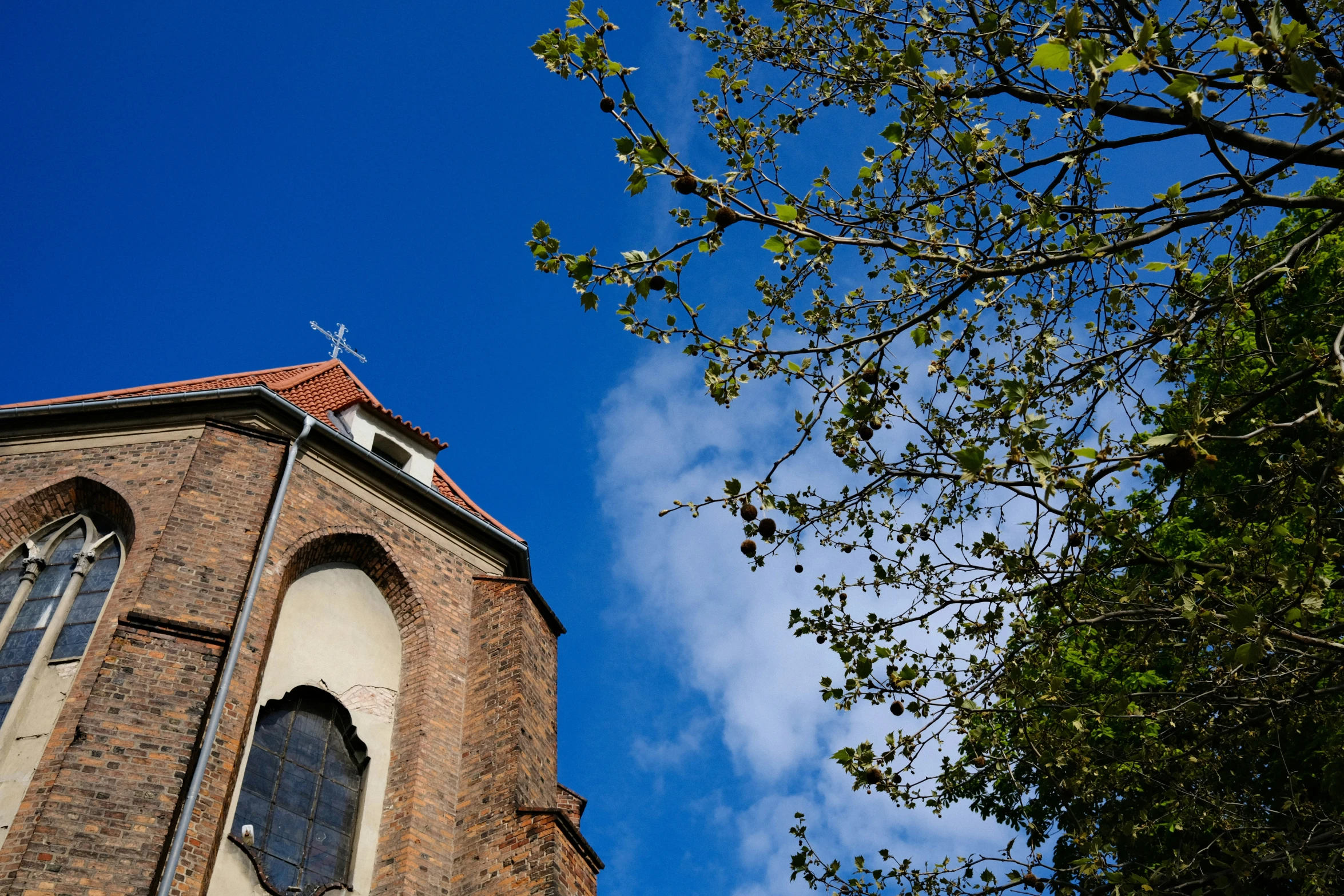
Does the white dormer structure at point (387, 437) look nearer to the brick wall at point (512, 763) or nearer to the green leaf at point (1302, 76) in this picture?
the brick wall at point (512, 763)

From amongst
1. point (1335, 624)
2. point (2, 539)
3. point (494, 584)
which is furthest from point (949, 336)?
point (2, 539)

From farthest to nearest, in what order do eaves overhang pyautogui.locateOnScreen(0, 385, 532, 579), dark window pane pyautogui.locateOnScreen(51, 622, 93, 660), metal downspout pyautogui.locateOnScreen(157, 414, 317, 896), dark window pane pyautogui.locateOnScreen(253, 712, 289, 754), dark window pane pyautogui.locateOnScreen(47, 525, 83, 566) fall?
eaves overhang pyautogui.locateOnScreen(0, 385, 532, 579) → dark window pane pyautogui.locateOnScreen(47, 525, 83, 566) → dark window pane pyautogui.locateOnScreen(253, 712, 289, 754) → dark window pane pyautogui.locateOnScreen(51, 622, 93, 660) → metal downspout pyautogui.locateOnScreen(157, 414, 317, 896)

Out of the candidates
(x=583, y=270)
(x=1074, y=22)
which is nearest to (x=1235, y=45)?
(x=1074, y=22)

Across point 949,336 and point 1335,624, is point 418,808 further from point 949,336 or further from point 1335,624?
point 1335,624

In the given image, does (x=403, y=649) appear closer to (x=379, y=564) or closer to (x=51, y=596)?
(x=379, y=564)

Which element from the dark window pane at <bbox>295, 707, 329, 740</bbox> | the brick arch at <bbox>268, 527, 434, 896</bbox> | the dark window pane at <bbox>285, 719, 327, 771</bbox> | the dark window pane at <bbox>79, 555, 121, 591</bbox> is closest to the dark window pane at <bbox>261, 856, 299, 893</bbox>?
the brick arch at <bbox>268, 527, 434, 896</bbox>

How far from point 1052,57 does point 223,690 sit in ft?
29.5

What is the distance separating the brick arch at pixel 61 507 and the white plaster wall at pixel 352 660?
2101 millimetres

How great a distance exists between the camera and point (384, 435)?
14.7 m

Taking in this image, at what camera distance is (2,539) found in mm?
11430

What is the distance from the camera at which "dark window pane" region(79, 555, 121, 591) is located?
430 inches

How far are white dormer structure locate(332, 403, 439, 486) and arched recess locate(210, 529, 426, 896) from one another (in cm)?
204

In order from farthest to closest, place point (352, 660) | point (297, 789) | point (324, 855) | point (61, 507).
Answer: point (352, 660), point (61, 507), point (297, 789), point (324, 855)

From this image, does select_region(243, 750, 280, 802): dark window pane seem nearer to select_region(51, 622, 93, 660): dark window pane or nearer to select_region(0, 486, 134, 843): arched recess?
select_region(0, 486, 134, 843): arched recess
